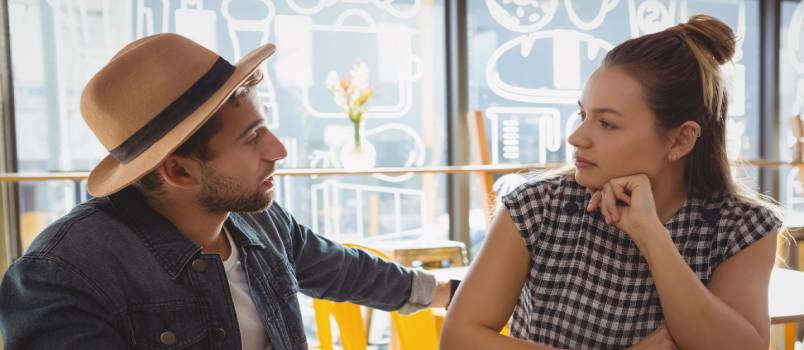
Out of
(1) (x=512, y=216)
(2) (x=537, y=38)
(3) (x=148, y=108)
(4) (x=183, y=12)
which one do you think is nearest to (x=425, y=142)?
(2) (x=537, y=38)

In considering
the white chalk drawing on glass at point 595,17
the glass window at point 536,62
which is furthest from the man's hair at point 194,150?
the white chalk drawing on glass at point 595,17

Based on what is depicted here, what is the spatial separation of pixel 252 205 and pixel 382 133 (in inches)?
107

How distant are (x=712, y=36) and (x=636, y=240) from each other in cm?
42

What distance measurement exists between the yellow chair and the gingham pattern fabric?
2.11 feet

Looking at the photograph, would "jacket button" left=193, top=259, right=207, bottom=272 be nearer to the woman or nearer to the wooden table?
the woman

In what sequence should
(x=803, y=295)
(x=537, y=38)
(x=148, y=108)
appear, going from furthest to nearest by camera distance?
(x=537, y=38) → (x=803, y=295) → (x=148, y=108)

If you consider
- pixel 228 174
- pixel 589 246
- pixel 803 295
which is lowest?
pixel 803 295

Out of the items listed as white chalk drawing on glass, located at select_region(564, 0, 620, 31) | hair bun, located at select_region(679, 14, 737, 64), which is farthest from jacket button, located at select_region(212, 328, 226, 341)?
white chalk drawing on glass, located at select_region(564, 0, 620, 31)

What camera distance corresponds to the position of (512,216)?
1320 mm

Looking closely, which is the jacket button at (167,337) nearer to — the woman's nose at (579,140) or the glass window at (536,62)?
the woman's nose at (579,140)

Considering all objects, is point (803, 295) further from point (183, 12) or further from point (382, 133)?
point (183, 12)

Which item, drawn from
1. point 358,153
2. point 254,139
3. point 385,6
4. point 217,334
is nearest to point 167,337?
point 217,334

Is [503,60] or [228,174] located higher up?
[503,60]

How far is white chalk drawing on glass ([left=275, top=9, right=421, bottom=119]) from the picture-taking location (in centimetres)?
372
